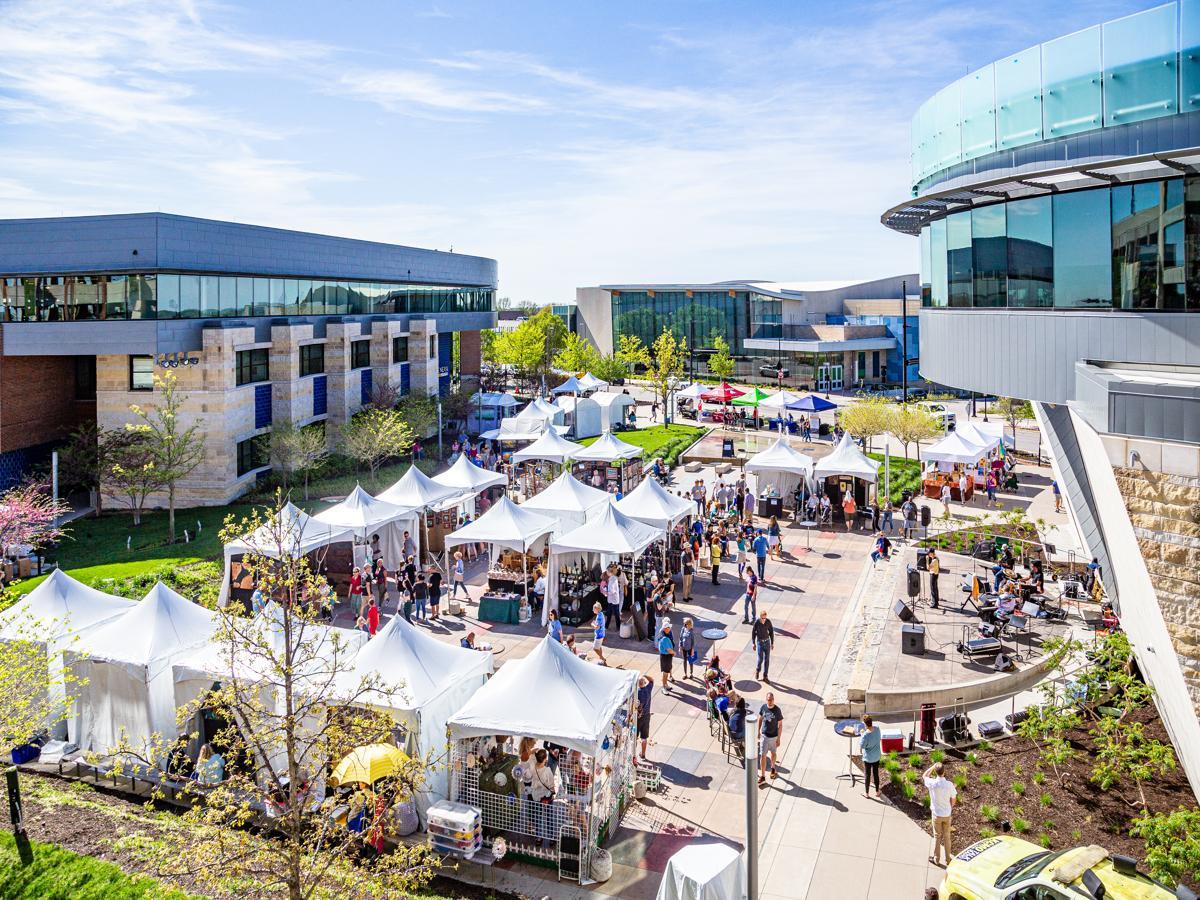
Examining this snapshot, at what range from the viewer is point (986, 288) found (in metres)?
16.8

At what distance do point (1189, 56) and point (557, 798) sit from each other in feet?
47.1

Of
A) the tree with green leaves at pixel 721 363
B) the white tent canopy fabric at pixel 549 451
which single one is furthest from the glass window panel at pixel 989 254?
the tree with green leaves at pixel 721 363

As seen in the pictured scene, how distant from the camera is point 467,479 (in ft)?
94.7

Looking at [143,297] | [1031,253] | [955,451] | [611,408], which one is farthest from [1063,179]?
[611,408]

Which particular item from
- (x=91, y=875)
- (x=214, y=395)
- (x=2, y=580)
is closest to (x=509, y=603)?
(x=91, y=875)

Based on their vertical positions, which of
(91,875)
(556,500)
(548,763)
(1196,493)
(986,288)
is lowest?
(91,875)

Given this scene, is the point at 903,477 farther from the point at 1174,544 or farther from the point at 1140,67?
the point at 1174,544

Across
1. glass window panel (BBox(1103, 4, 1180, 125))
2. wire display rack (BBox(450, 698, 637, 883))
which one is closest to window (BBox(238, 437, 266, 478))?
wire display rack (BBox(450, 698, 637, 883))

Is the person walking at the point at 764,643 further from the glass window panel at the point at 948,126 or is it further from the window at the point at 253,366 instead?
the window at the point at 253,366

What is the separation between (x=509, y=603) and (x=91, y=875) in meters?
10.7

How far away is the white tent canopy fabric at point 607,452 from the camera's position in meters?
34.7

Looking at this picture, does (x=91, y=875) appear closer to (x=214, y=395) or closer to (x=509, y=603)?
(x=509, y=603)

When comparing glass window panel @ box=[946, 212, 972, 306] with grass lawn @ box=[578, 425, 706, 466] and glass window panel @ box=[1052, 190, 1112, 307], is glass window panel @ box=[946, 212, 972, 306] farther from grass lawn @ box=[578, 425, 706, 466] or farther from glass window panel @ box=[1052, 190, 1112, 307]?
grass lawn @ box=[578, 425, 706, 466]

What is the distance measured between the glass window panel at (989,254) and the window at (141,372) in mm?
29847
